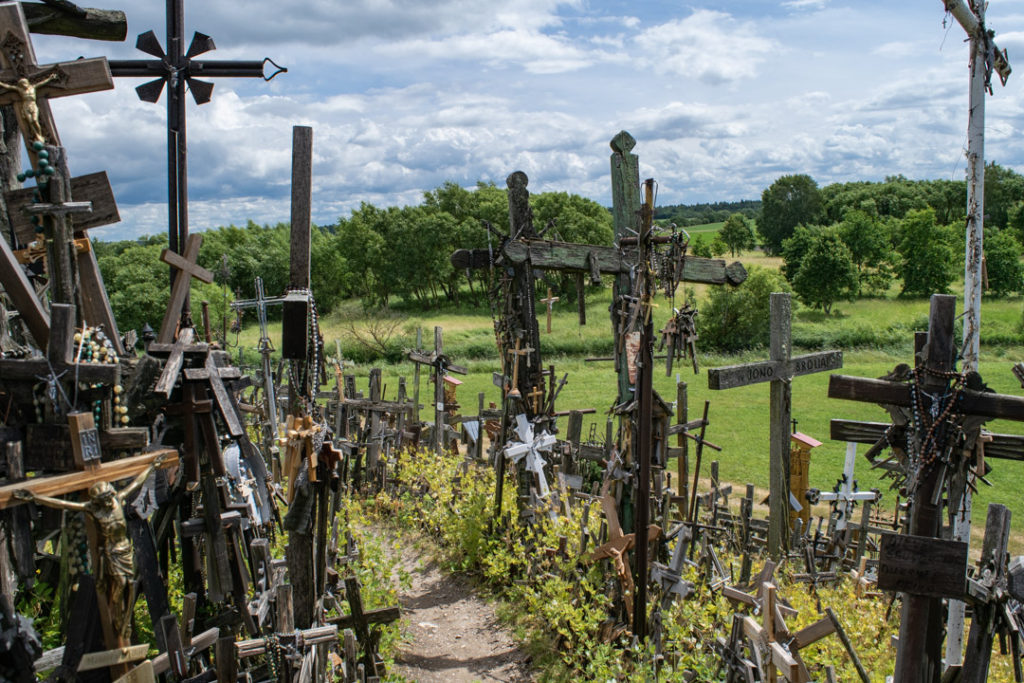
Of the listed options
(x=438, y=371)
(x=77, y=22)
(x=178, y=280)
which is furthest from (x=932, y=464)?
(x=438, y=371)

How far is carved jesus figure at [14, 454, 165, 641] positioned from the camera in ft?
13.0

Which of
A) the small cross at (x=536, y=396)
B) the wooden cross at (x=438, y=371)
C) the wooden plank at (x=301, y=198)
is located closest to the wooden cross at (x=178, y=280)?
the wooden plank at (x=301, y=198)

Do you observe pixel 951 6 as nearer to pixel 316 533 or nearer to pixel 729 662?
pixel 729 662

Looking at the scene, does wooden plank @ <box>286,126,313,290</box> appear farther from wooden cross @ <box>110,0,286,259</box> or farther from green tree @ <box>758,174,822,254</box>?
green tree @ <box>758,174,822,254</box>

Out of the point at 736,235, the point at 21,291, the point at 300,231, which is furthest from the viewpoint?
the point at 736,235

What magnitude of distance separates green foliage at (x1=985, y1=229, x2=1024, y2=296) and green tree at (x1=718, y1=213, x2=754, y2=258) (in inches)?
1067

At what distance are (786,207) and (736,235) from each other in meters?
5.98

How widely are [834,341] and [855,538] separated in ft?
96.3

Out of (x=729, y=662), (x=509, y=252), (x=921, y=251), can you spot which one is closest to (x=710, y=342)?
(x=921, y=251)

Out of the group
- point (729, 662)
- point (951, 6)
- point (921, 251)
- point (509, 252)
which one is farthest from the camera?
point (921, 251)

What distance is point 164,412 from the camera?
5.26 metres

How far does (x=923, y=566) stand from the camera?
3.76m

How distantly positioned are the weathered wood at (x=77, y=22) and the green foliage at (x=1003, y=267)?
46.2 meters

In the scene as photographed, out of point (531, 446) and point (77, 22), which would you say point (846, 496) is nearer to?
point (531, 446)
